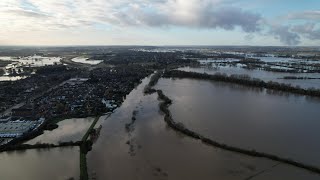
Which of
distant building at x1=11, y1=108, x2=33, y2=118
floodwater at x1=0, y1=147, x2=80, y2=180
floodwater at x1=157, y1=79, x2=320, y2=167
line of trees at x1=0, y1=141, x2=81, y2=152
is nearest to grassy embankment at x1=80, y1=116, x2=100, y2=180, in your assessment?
floodwater at x1=0, y1=147, x2=80, y2=180

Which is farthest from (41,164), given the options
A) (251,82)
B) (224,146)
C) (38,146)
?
(251,82)

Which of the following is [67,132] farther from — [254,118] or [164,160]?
[254,118]

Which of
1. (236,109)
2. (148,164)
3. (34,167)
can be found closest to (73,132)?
(34,167)

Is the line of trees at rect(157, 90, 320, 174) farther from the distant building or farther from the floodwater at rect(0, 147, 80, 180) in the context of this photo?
the distant building

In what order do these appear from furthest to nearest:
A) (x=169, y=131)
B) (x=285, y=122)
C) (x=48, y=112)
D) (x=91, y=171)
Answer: (x=48, y=112) → (x=285, y=122) → (x=169, y=131) → (x=91, y=171)

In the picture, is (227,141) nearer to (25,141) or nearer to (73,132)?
(73,132)
